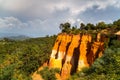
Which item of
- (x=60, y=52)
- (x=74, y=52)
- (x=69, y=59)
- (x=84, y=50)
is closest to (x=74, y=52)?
(x=74, y=52)

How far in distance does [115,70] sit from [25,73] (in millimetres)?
37660

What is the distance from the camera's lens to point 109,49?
63.6m

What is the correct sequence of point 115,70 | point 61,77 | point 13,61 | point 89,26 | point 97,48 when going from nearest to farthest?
1. point 115,70
2. point 97,48
3. point 61,77
4. point 89,26
5. point 13,61

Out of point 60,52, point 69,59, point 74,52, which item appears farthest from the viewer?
point 60,52

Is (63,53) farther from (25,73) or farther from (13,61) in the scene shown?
(13,61)

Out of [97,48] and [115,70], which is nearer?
[115,70]

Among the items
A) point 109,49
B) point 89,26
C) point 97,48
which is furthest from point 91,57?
point 89,26

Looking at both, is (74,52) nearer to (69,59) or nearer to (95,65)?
(69,59)

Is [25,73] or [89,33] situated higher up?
[89,33]

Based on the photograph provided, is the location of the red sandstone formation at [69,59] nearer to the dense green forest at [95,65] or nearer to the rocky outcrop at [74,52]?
the rocky outcrop at [74,52]

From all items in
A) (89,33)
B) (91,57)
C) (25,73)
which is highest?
(89,33)

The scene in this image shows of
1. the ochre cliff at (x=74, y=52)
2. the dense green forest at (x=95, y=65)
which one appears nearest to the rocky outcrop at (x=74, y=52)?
the ochre cliff at (x=74, y=52)

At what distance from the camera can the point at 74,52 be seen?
252ft

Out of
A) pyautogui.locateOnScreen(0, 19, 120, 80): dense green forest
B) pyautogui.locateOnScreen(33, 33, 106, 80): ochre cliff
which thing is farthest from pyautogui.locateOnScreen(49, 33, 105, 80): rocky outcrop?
pyautogui.locateOnScreen(0, 19, 120, 80): dense green forest
